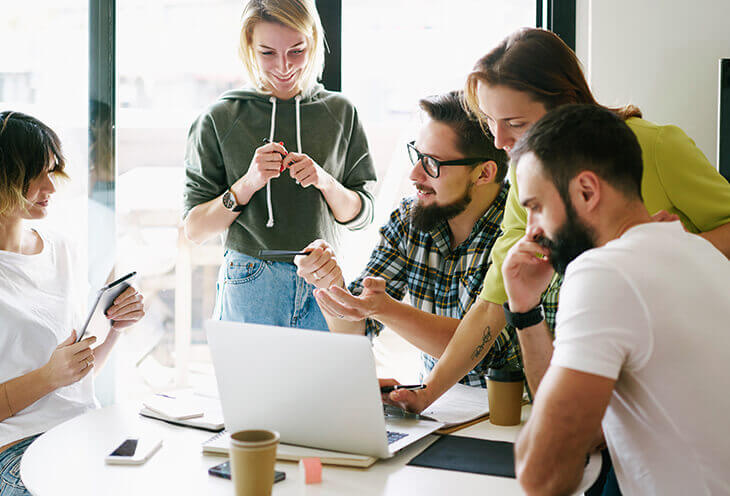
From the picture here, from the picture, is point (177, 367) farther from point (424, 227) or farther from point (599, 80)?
point (599, 80)

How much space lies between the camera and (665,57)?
2.79 m

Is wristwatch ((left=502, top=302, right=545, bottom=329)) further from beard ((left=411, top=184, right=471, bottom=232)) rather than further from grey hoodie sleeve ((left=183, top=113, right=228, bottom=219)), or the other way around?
grey hoodie sleeve ((left=183, top=113, right=228, bottom=219))

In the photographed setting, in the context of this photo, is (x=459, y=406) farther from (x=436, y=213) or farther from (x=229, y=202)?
(x=229, y=202)

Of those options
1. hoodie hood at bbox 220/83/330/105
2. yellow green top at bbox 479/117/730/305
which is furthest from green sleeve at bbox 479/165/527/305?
hoodie hood at bbox 220/83/330/105

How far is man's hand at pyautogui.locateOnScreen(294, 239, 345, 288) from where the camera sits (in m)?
1.95

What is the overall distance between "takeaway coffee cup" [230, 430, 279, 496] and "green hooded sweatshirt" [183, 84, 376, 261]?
1309 mm

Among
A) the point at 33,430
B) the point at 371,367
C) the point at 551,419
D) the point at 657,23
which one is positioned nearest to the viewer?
the point at 551,419

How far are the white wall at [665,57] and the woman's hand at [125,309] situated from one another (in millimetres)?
2004

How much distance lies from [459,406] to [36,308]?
1178mm

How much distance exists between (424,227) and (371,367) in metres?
0.98

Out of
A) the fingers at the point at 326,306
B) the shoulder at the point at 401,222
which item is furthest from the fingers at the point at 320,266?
the shoulder at the point at 401,222

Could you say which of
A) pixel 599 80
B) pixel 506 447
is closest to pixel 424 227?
pixel 506 447

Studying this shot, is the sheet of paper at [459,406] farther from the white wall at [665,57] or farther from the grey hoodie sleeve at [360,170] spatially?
the white wall at [665,57]

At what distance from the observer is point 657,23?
2.79m
